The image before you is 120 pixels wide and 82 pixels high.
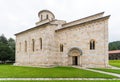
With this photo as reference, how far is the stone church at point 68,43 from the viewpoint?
24.5 meters

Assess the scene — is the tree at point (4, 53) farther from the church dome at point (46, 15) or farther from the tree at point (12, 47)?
the church dome at point (46, 15)

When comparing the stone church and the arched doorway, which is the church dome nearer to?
the stone church

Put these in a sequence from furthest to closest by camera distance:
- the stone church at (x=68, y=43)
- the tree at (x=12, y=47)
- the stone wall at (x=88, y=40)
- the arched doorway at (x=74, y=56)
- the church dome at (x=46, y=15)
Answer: the tree at (x=12, y=47)
the church dome at (x=46, y=15)
the arched doorway at (x=74, y=56)
the stone church at (x=68, y=43)
the stone wall at (x=88, y=40)

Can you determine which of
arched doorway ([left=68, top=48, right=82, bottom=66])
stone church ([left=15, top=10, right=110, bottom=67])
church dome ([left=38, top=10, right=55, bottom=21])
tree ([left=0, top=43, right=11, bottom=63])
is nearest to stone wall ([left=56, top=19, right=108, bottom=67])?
stone church ([left=15, top=10, right=110, bottom=67])

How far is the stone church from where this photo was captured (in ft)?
80.3

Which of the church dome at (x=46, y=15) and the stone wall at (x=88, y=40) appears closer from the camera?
the stone wall at (x=88, y=40)

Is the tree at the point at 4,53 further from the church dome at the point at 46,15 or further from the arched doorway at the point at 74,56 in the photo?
the arched doorway at the point at 74,56

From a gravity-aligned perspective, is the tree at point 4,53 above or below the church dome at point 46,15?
below

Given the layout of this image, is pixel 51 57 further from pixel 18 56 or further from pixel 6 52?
pixel 6 52

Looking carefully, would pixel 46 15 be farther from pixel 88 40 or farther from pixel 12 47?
pixel 12 47

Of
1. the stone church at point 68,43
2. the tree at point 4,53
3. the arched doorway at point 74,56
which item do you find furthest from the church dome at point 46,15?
the tree at point 4,53

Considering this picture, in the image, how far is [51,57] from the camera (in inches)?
1142

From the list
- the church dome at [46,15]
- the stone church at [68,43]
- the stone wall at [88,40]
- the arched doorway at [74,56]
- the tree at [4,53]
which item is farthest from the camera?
the tree at [4,53]

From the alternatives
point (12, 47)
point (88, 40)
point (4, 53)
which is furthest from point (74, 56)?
point (12, 47)
